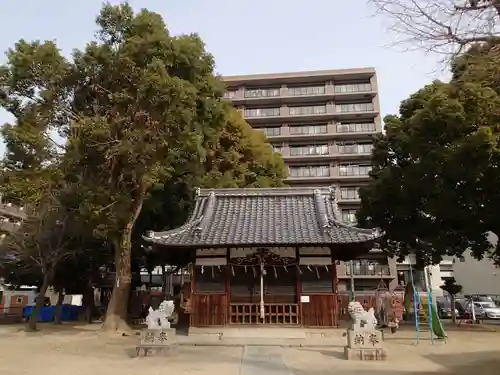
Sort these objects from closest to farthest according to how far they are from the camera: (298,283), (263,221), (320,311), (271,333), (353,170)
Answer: (271,333), (320,311), (298,283), (263,221), (353,170)

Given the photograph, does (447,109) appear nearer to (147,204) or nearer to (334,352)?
(334,352)

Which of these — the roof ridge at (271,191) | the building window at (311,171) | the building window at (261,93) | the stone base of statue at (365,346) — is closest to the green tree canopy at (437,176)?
Answer: the roof ridge at (271,191)

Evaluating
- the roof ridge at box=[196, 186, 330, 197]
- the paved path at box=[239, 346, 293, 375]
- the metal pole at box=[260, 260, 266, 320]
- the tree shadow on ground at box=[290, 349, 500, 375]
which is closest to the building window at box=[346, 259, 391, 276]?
the roof ridge at box=[196, 186, 330, 197]

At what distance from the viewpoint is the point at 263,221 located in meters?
19.6

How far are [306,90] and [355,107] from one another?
23.4 ft

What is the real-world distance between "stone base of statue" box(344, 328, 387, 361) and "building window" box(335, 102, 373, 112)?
162 feet

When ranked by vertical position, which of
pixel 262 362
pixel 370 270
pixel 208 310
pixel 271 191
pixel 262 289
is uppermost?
pixel 271 191

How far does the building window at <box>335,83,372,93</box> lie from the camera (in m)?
60.0

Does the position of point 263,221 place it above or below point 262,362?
above

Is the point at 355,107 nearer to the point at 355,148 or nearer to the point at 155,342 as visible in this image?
the point at 355,148

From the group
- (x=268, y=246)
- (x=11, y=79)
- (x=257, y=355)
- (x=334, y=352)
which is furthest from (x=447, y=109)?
(x=11, y=79)

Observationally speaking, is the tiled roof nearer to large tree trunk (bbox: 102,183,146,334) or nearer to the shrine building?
the shrine building

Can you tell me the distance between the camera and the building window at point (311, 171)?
186 ft

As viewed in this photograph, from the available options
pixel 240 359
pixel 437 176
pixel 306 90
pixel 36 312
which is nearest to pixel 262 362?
pixel 240 359
